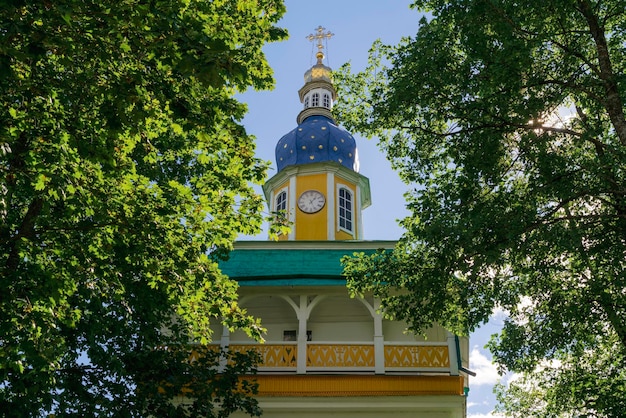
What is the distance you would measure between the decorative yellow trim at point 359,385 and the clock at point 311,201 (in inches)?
362

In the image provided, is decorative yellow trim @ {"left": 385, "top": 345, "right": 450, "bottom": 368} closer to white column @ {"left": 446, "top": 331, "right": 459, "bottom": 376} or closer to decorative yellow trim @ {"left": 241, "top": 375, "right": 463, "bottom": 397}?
white column @ {"left": 446, "top": 331, "right": 459, "bottom": 376}

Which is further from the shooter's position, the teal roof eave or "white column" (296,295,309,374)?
the teal roof eave

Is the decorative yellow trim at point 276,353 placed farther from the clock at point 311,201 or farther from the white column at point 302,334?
the clock at point 311,201

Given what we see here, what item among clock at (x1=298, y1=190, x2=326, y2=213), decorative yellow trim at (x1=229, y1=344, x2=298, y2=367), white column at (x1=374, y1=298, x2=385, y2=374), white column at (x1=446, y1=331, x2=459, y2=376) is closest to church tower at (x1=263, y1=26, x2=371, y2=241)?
clock at (x1=298, y1=190, x2=326, y2=213)

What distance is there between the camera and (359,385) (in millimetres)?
13805

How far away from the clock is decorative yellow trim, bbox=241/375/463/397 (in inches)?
362

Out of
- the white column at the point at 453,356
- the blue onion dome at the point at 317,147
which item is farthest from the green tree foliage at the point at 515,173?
the blue onion dome at the point at 317,147

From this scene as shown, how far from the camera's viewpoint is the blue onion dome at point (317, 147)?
23.7m

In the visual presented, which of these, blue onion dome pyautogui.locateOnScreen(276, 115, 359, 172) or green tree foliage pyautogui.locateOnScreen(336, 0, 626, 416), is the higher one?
blue onion dome pyautogui.locateOnScreen(276, 115, 359, 172)

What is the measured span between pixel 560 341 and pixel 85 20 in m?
8.41

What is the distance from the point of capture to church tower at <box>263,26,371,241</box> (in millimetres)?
22234

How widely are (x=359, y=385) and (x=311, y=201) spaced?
384 inches

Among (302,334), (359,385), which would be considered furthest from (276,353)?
(359,385)

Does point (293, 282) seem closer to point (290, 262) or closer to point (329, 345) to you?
point (290, 262)
